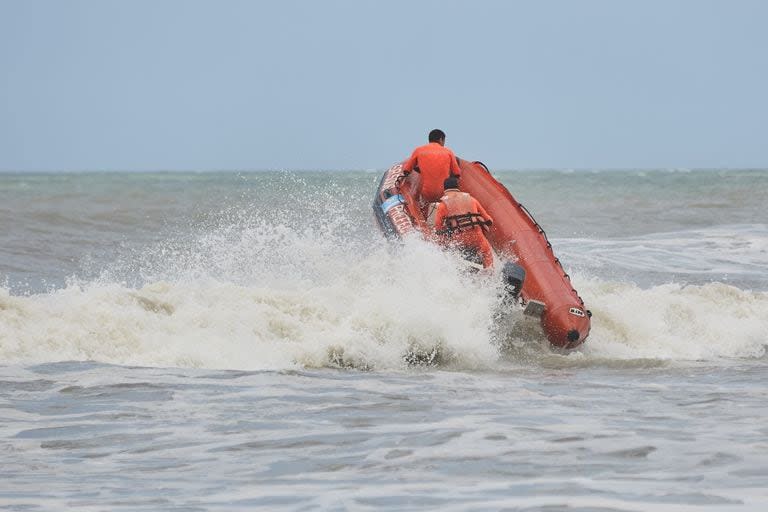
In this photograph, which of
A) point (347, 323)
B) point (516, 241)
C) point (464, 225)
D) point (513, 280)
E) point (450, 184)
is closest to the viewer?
point (347, 323)

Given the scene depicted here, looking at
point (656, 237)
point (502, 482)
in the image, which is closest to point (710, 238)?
point (656, 237)

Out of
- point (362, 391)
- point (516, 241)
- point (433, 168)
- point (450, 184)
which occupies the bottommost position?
point (362, 391)

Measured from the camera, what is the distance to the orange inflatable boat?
8.49m

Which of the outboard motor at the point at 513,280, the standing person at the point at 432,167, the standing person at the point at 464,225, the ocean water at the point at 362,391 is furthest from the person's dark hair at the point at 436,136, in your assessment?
the outboard motor at the point at 513,280

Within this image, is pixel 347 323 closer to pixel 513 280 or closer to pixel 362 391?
pixel 513 280

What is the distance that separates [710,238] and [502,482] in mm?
15013

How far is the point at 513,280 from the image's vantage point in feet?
27.7

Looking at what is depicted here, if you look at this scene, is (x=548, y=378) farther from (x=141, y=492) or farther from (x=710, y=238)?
(x=710, y=238)

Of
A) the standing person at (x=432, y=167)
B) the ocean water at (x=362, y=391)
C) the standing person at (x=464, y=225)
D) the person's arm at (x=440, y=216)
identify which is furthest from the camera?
the standing person at (x=432, y=167)

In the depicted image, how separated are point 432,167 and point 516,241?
49.9 inches

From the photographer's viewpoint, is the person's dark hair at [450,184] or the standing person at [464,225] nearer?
the standing person at [464,225]

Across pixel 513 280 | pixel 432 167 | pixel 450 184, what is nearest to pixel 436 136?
pixel 432 167

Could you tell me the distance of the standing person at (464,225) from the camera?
29.1 ft

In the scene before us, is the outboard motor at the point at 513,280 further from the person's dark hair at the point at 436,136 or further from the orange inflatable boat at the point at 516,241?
the person's dark hair at the point at 436,136
